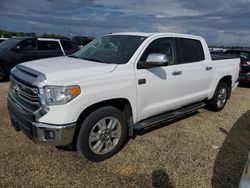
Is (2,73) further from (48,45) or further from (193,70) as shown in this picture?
(193,70)

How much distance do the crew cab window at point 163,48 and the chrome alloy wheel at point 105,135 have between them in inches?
46.9

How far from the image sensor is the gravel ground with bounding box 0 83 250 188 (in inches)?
123

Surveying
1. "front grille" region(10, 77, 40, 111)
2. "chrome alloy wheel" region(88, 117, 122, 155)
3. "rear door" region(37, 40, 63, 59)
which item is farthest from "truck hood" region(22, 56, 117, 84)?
"rear door" region(37, 40, 63, 59)

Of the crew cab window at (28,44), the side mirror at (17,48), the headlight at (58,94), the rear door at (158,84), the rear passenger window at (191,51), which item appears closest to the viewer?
the headlight at (58,94)

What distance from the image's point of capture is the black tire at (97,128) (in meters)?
3.24

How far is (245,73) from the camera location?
987 cm

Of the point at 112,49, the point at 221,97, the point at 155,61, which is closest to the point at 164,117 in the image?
the point at 155,61

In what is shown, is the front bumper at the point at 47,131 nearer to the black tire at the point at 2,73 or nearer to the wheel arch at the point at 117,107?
the wheel arch at the point at 117,107

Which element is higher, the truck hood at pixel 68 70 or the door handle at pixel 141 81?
the truck hood at pixel 68 70

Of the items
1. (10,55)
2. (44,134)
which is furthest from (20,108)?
(10,55)

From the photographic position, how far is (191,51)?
16.2 feet

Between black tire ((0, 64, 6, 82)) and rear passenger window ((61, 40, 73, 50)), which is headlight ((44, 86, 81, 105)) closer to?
A: black tire ((0, 64, 6, 82))

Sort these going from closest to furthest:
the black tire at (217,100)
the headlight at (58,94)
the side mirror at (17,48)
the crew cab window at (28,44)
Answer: the headlight at (58,94) < the black tire at (217,100) < the side mirror at (17,48) < the crew cab window at (28,44)

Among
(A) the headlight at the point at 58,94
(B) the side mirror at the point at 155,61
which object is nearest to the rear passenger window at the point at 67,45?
(B) the side mirror at the point at 155,61
